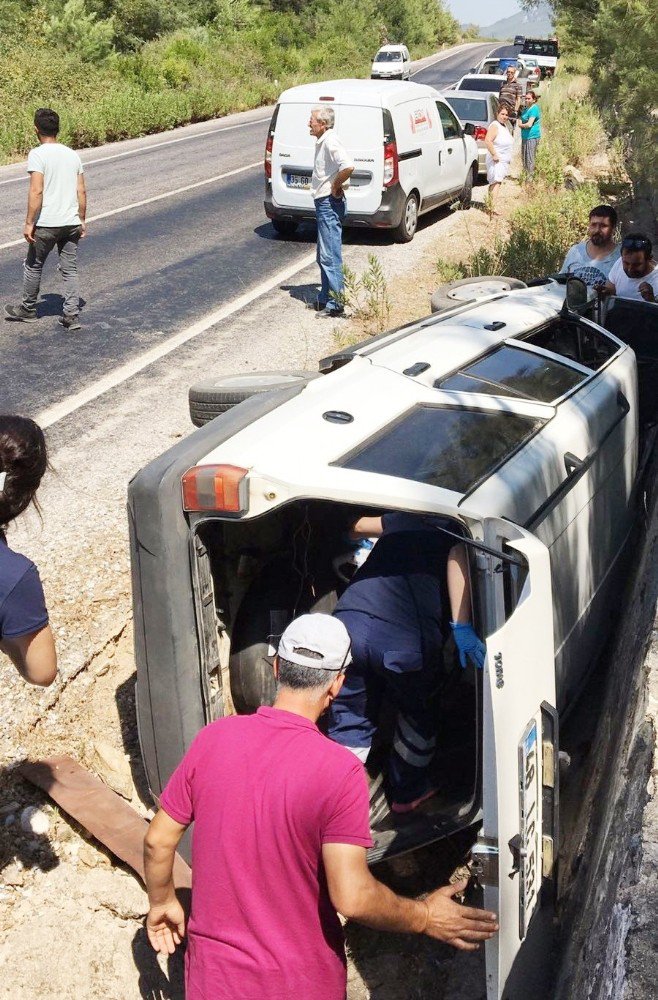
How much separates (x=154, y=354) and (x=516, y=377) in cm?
538

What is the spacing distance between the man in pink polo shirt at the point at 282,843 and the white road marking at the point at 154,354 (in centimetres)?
563

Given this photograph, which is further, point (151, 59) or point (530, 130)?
point (151, 59)

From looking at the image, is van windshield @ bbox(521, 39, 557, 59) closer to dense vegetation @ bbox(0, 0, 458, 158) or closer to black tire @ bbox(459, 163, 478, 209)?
dense vegetation @ bbox(0, 0, 458, 158)

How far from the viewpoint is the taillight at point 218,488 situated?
3.82 m

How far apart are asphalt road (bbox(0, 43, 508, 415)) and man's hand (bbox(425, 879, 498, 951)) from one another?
245 inches

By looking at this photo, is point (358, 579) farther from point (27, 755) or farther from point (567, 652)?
point (27, 755)

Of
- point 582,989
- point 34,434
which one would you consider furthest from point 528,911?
point 34,434

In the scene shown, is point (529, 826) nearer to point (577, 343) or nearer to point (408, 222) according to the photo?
point (577, 343)

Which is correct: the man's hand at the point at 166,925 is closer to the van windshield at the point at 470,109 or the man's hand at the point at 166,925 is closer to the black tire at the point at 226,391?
the black tire at the point at 226,391

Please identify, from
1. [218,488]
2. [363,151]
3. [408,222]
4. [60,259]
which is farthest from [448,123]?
[218,488]

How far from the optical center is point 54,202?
9.89m

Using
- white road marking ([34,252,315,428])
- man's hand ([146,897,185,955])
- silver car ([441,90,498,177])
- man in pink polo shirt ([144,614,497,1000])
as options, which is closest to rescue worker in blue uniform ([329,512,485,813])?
man in pink polo shirt ([144,614,497,1000])

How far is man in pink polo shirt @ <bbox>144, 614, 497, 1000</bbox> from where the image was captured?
2.74 meters

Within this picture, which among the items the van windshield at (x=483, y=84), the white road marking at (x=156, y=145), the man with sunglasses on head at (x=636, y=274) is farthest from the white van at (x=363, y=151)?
the van windshield at (x=483, y=84)
